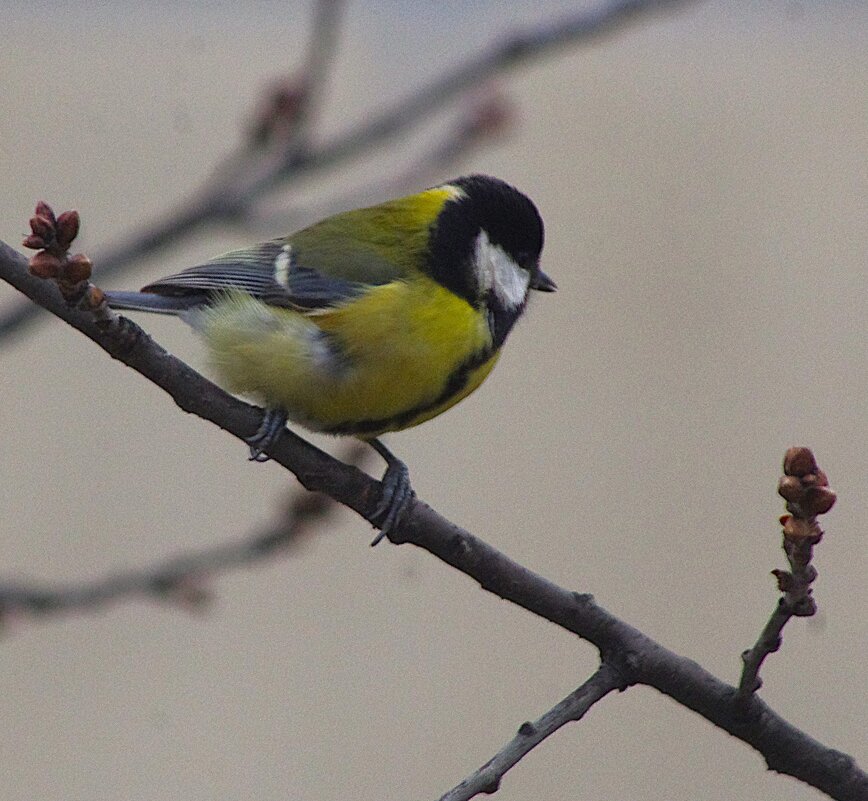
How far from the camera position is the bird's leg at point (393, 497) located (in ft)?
5.00

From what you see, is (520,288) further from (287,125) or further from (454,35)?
(454,35)

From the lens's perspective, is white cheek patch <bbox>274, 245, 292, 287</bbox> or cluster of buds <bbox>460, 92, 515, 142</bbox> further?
cluster of buds <bbox>460, 92, 515, 142</bbox>

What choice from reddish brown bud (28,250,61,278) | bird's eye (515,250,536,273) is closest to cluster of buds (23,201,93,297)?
reddish brown bud (28,250,61,278)

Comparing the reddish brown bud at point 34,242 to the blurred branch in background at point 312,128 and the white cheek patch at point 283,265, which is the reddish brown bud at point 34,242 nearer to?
the blurred branch in background at point 312,128

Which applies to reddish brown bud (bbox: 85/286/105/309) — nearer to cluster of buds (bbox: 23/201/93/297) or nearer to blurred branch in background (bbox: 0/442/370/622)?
cluster of buds (bbox: 23/201/93/297)

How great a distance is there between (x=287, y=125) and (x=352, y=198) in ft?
0.57

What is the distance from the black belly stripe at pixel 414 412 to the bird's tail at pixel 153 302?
0.34 m

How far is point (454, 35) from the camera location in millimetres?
4656

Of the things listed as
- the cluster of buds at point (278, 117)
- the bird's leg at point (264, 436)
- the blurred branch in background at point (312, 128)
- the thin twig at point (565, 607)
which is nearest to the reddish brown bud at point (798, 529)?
the thin twig at point (565, 607)

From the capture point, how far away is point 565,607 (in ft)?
4.64

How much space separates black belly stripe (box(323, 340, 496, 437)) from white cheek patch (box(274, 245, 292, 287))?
10.9 inches

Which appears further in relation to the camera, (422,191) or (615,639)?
(422,191)

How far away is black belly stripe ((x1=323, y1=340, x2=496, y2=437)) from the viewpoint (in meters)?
1.89

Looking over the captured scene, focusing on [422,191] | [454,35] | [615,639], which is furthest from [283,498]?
[454,35]
